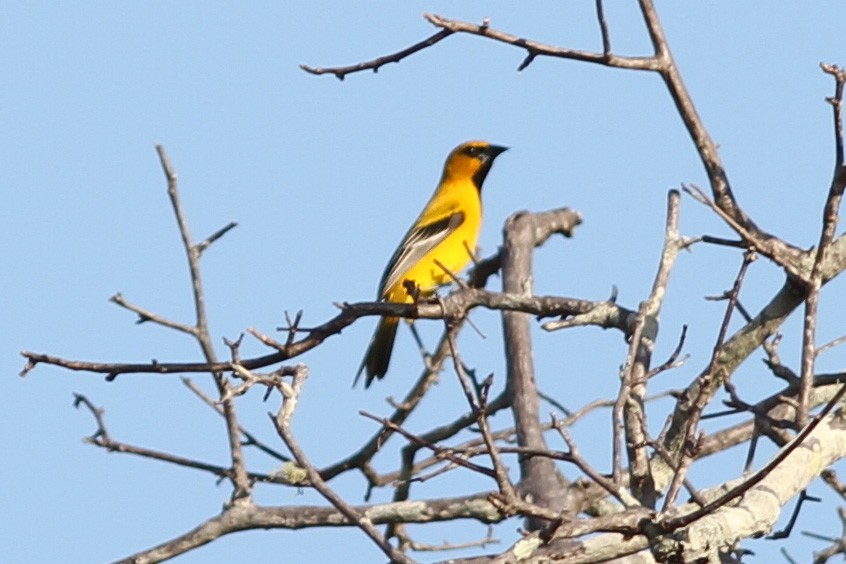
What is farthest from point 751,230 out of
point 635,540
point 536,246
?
point 536,246

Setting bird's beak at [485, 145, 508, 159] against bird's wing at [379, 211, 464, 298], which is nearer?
bird's wing at [379, 211, 464, 298]

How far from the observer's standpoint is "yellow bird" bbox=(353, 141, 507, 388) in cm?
884

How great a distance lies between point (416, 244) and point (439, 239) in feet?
0.73

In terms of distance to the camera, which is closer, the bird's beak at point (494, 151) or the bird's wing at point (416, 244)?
the bird's wing at point (416, 244)

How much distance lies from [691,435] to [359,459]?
12.2ft

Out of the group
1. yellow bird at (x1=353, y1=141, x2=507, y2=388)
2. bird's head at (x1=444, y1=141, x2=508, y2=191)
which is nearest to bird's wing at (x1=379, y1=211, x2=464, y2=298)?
yellow bird at (x1=353, y1=141, x2=507, y2=388)

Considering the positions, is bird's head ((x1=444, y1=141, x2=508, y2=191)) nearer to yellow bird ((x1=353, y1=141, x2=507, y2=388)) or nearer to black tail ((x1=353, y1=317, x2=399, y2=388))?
yellow bird ((x1=353, y1=141, x2=507, y2=388))

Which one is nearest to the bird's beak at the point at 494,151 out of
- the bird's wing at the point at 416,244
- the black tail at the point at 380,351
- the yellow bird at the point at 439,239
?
the yellow bird at the point at 439,239

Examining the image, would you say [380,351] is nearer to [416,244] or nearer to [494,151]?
[416,244]

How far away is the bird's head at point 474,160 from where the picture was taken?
10.8 m

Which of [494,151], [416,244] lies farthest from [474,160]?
[416,244]

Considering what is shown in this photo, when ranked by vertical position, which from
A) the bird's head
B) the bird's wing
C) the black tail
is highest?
the bird's head

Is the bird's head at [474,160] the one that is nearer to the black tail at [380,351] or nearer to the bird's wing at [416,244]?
the bird's wing at [416,244]

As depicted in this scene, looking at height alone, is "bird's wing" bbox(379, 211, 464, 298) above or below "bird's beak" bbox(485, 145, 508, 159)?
below
